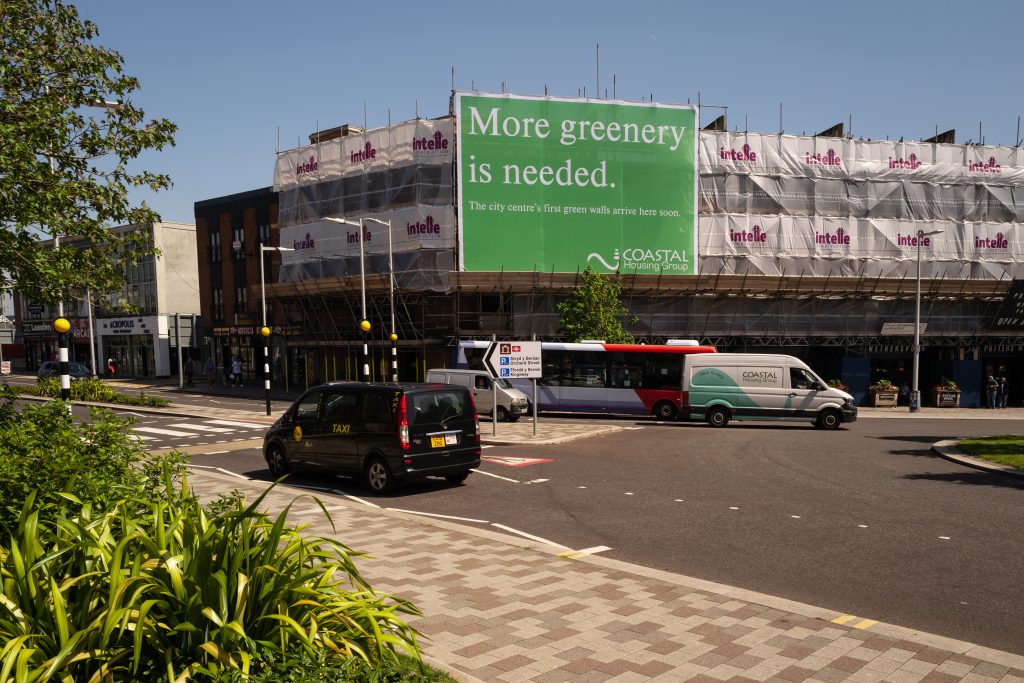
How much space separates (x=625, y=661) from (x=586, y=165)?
32738 mm

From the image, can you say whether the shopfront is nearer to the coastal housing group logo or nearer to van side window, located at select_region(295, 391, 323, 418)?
the coastal housing group logo

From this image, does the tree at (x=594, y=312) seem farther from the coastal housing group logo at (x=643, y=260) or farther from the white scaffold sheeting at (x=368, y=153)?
the white scaffold sheeting at (x=368, y=153)

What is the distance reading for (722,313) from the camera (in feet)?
123

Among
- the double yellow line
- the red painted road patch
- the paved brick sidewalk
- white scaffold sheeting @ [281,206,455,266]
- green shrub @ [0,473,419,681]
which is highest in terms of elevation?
white scaffold sheeting @ [281,206,455,266]

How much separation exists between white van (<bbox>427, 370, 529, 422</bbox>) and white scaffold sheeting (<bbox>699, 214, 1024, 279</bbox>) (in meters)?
14.8

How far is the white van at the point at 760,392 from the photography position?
24141mm

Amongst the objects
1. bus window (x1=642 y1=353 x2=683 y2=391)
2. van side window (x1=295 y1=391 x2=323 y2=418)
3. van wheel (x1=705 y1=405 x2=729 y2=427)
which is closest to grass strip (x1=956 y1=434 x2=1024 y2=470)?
van wheel (x1=705 y1=405 x2=729 y2=427)

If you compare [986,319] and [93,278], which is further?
[986,319]

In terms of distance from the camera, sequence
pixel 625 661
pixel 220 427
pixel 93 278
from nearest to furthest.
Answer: pixel 625 661 → pixel 93 278 → pixel 220 427

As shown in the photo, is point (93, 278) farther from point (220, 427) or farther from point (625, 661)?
point (220, 427)

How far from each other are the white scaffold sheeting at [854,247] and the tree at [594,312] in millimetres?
6204

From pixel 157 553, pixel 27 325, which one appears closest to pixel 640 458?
pixel 157 553

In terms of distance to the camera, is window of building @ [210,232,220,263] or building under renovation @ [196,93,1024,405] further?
window of building @ [210,232,220,263]

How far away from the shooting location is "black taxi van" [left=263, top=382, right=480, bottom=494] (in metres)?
12.7
